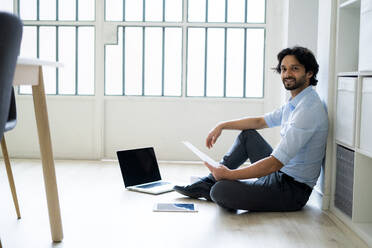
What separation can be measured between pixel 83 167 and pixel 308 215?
7.62 ft

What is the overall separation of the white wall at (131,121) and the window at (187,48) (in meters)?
0.15

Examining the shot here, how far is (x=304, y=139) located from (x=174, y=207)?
2.92 feet

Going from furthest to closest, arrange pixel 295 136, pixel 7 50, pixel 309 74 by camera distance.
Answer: pixel 309 74 → pixel 295 136 → pixel 7 50

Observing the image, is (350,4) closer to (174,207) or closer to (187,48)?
(174,207)

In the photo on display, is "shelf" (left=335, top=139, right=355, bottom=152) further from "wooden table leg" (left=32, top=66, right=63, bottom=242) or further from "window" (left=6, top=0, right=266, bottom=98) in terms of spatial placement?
"window" (left=6, top=0, right=266, bottom=98)

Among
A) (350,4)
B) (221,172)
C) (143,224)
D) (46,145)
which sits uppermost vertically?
(350,4)

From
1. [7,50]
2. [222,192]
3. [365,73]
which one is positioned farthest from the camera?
[222,192]

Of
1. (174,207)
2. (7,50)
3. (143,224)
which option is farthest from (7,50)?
(174,207)

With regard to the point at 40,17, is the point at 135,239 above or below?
below

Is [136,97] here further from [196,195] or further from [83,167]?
[196,195]

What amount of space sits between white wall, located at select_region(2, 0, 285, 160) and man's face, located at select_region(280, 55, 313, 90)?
1.93m

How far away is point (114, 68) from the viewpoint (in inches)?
209

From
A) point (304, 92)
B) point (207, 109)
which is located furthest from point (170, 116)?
point (304, 92)

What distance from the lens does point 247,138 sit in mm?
3559
